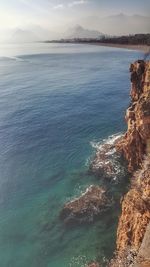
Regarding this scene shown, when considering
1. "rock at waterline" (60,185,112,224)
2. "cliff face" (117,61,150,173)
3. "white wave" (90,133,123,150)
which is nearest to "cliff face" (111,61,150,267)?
"cliff face" (117,61,150,173)

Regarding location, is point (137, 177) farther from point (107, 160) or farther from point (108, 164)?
point (107, 160)

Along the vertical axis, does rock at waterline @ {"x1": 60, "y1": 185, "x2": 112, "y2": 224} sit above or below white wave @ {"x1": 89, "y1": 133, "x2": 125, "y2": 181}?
below

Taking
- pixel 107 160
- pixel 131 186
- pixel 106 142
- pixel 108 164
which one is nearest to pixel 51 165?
pixel 107 160

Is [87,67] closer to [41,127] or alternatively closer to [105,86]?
[105,86]

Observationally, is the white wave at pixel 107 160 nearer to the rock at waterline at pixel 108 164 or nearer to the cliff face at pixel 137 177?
the rock at waterline at pixel 108 164

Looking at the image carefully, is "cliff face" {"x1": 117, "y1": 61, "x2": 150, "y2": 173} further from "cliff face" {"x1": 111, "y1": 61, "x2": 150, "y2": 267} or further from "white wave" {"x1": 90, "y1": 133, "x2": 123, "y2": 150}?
"white wave" {"x1": 90, "y1": 133, "x2": 123, "y2": 150}

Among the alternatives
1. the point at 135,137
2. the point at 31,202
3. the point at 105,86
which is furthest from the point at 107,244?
the point at 105,86
